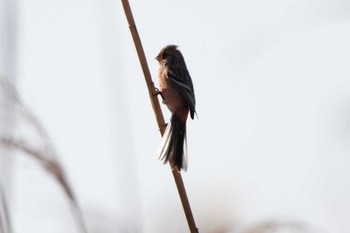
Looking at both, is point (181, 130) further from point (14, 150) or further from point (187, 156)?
point (14, 150)

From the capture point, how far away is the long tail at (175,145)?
2.62 metres

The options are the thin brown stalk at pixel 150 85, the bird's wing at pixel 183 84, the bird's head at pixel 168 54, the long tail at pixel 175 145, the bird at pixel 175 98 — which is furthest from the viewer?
the bird's head at pixel 168 54

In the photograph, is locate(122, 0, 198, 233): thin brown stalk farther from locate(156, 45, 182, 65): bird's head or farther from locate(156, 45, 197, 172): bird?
locate(156, 45, 182, 65): bird's head

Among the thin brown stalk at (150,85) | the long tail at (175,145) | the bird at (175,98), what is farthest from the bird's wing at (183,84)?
the thin brown stalk at (150,85)

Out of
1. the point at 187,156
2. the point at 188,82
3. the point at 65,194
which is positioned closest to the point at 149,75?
the point at 187,156

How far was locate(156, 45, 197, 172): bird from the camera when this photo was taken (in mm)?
2949

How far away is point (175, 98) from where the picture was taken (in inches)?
153

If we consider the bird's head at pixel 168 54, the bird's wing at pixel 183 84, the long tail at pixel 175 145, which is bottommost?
the long tail at pixel 175 145

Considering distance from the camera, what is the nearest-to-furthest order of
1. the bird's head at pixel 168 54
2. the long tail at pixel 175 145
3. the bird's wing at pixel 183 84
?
the long tail at pixel 175 145 < the bird's wing at pixel 183 84 < the bird's head at pixel 168 54

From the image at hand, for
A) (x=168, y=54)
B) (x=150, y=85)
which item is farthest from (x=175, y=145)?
(x=168, y=54)

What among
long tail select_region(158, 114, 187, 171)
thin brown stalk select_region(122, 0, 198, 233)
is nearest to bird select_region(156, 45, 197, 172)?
long tail select_region(158, 114, 187, 171)

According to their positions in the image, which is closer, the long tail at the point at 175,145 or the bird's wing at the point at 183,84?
the long tail at the point at 175,145

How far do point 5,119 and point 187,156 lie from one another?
127 cm

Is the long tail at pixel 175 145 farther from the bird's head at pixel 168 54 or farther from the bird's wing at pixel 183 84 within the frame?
the bird's head at pixel 168 54
